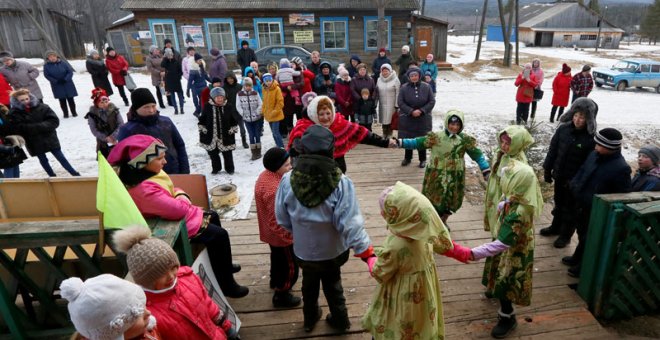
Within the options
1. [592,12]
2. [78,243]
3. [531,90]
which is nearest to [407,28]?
[531,90]

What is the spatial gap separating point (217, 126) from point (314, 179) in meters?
4.32

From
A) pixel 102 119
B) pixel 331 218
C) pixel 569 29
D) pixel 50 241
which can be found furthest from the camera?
pixel 569 29

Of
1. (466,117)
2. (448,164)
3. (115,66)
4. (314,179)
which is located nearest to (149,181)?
(314,179)

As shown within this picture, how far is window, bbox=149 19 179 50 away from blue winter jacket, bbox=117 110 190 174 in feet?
52.3

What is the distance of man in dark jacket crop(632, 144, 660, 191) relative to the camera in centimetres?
368

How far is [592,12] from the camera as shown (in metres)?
41.2

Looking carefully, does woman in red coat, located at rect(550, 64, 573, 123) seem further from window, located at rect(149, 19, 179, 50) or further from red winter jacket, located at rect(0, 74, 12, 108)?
window, located at rect(149, 19, 179, 50)

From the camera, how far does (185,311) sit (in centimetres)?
204

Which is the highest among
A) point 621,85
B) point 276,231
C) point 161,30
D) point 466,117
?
point 161,30

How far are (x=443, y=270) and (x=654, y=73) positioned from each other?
1941 centimetres

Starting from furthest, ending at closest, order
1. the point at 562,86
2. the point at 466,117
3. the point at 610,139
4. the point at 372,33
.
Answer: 1. the point at 372,33
2. the point at 466,117
3. the point at 562,86
4. the point at 610,139

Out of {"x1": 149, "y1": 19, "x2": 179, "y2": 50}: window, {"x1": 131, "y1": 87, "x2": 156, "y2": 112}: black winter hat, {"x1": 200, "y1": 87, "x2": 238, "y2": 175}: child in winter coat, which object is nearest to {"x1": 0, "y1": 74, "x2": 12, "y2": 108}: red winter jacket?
{"x1": 200, "y1": 87, "x2": 238, "y2": 175}: child in winter coat

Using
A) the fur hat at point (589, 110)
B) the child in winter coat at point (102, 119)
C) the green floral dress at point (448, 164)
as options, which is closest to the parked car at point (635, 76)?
the fur hat at point (589, 110)

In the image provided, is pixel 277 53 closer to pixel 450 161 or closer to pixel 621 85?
pixel 450 161
